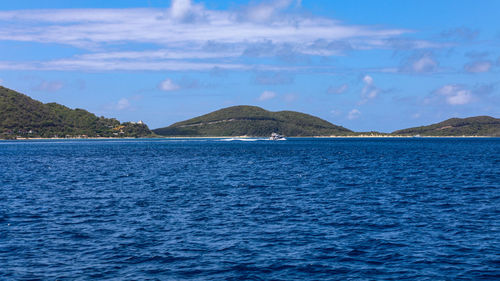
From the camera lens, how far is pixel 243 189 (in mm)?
56812

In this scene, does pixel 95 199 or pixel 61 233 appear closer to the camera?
pixel 61 233

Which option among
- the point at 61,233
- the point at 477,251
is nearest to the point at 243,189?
the point at 61,233

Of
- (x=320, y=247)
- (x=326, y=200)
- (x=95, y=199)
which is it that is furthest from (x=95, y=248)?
(x=326, y=200)

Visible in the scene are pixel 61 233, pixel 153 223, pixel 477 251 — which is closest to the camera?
pixel 477 251

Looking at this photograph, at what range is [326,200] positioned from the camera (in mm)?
47062

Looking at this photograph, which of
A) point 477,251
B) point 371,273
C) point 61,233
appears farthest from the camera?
point 61,233

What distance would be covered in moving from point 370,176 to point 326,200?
29254 mm

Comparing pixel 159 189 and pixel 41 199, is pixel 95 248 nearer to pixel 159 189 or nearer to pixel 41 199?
pixel 41 199

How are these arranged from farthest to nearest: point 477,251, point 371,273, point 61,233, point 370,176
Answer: point 370,176 < point 61,233 < point 477,251 < point 371,273

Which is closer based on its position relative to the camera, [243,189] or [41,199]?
[41,199]

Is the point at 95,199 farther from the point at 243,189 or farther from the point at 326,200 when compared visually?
the point at 326,200

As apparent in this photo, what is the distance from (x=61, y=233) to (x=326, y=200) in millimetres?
26351

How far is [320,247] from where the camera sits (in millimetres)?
28125

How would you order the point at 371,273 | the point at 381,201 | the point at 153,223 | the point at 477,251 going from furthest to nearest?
1. the point at 381,201
2. the point at 153,223
3. the point at 477,251
4. the point at 371,273
